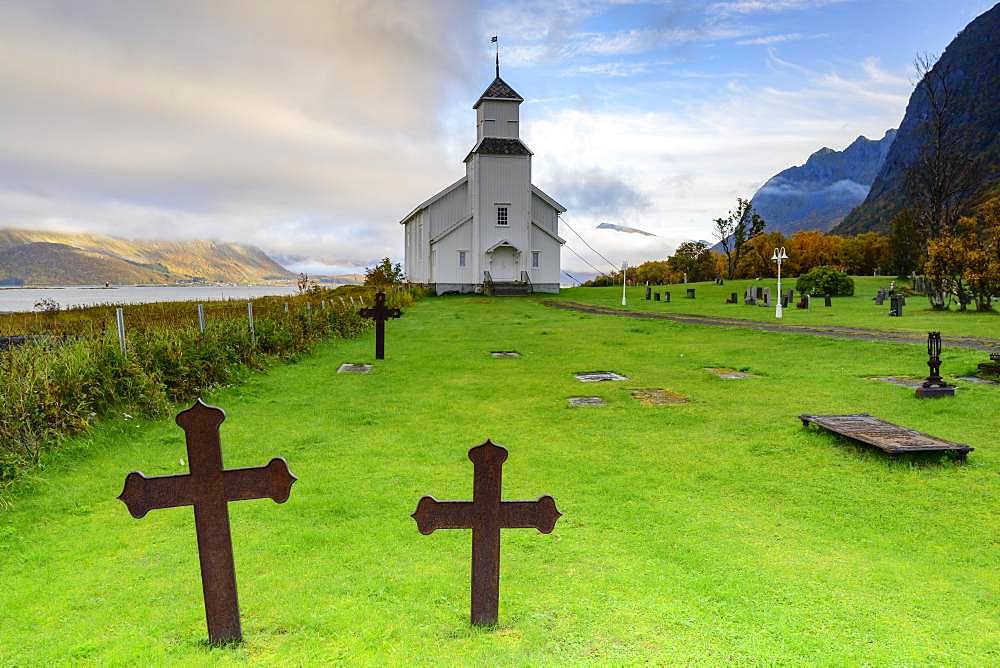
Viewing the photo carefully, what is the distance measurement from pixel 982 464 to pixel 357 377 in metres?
10.2

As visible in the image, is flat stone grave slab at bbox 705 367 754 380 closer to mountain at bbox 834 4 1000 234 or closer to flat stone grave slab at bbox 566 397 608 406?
flat stone grave slab at bbox 566 397 608 406

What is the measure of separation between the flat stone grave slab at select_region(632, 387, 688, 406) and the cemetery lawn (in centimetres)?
26

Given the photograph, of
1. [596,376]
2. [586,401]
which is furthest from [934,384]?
[596,376]

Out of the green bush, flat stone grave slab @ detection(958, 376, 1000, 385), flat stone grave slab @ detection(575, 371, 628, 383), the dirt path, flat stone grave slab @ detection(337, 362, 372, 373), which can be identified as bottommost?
flat stone grave slab @ detection(575, 371, 628, 383)

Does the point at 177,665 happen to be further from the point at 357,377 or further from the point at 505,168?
the point at 505,168

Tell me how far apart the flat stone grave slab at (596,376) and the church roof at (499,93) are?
37.5 meters

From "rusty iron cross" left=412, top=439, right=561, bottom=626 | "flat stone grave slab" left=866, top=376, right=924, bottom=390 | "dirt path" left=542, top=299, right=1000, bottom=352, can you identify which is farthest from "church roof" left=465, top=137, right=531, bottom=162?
"rusty iron cross" left=412, top=439, right=561, bottom=626

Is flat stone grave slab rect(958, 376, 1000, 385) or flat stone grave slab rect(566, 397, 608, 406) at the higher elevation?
flat stone grave slab rect(958, 376, 1000, 385)

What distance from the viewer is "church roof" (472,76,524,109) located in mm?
47656

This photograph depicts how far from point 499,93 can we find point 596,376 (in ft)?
126

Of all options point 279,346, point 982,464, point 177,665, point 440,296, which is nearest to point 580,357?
point 279,346

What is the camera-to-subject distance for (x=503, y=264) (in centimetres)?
4847

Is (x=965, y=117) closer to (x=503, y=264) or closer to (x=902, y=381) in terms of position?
(x=503, y=264)

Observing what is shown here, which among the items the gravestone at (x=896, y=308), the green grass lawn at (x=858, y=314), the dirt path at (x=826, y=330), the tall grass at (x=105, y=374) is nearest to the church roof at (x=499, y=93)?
the green grass lawn at (x=858, y=314)
